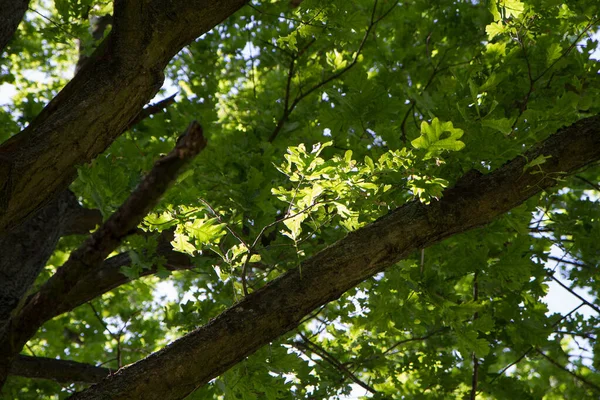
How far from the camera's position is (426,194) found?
2.27m

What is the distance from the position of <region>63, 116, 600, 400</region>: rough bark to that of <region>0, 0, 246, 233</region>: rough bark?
0.71 metres

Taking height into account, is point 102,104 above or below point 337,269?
above

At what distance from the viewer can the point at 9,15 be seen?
10.2 ft

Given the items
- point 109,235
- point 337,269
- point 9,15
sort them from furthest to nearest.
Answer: point 9,15 < point 337,269 < point 109,235

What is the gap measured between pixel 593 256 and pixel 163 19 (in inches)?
122

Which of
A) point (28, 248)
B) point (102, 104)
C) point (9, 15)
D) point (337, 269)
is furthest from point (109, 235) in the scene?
point (28, 248)

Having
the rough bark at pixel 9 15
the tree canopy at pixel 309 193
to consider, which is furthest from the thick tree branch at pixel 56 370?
the rough bark at pixel 9 15

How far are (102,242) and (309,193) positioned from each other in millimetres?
815

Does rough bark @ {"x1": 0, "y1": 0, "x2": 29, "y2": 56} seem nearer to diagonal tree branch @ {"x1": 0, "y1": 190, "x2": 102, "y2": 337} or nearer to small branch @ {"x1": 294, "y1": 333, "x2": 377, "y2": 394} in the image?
diagonal tree branch @ {"x1": 0, "y1": 190, "x2": 102, "y2": 337}

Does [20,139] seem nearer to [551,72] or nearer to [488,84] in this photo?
[488,84]

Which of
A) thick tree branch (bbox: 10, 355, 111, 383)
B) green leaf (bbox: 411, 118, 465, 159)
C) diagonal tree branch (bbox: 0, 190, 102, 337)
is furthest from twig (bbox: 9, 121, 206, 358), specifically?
thick tree branch (bbox: 10, 355, 111, 383)

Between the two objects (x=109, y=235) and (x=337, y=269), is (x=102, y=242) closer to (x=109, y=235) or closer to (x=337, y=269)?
(x=109, y=235)

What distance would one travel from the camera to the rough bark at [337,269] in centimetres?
209

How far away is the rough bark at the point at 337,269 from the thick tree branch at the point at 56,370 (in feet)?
7.40
